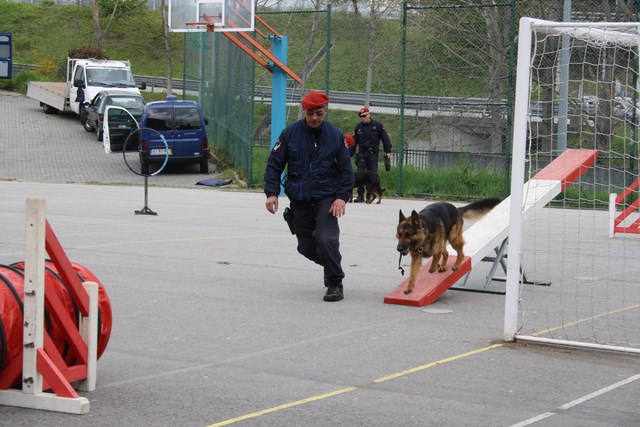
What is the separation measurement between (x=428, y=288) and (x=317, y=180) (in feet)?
5.02

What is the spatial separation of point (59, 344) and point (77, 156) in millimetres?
28053

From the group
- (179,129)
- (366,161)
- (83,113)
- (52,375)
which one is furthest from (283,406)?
(83,113)

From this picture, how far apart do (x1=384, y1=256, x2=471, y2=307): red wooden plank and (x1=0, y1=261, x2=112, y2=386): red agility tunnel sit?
12.4ft

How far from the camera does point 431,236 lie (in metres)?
9.94

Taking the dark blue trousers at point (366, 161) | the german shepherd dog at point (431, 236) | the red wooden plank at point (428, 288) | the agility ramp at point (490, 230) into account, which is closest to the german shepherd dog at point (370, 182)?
the dark blue trousers at point (366, 161)

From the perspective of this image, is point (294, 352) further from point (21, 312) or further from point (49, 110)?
point (49, 110)

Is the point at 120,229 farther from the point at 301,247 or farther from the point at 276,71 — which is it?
the point at 276,71

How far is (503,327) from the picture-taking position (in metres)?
8.80

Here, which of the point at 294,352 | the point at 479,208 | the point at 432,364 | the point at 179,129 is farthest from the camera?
the point at 179,129

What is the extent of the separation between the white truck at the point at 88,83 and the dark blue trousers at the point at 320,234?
28832 millimetres

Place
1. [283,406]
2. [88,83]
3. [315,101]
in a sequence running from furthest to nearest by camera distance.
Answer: [88,83], [315,101], [283,406]

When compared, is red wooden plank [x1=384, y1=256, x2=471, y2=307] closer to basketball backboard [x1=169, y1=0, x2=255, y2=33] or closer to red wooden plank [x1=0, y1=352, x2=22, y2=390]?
red wooden plank [x1=0, y1=352, x2=22, y2=390]

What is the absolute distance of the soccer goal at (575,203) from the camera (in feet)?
27.1

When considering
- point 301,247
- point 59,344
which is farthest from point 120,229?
point 59,344
